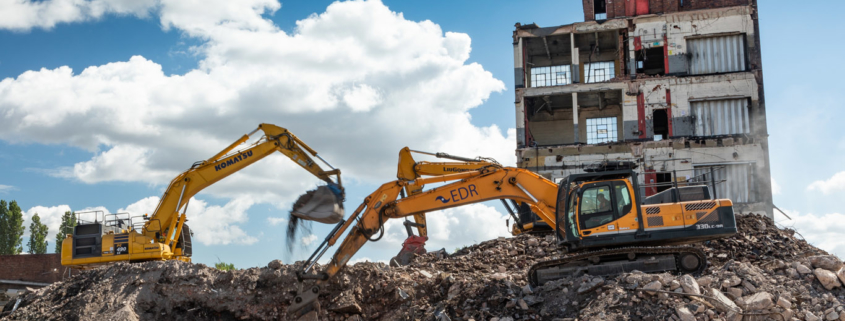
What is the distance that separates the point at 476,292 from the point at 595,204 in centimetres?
297

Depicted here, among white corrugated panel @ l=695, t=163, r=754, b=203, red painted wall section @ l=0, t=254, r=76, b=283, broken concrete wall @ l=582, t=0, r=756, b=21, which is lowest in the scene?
red painted wall section @ l=0, t=254, r=76, b=283

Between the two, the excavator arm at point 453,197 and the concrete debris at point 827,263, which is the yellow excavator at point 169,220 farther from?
the concrete debris at point 827,263

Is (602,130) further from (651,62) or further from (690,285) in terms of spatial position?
(690,285)

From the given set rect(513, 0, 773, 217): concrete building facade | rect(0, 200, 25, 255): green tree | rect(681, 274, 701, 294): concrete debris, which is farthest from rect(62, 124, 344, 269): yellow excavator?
rect(0, 200, 25, 255): green tree

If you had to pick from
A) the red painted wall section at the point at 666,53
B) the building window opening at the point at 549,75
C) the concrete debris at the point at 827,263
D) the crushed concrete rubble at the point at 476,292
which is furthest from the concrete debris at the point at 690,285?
the building window opening at the point at 549,75

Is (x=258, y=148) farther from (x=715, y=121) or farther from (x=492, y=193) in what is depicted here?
(x=715, y=121)

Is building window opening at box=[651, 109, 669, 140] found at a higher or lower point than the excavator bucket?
higher

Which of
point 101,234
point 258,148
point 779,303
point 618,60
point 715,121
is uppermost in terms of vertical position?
point 618,60

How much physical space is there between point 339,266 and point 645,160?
840 inches

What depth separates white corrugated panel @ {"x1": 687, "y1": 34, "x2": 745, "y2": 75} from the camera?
3231cm

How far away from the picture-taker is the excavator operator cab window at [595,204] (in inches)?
536

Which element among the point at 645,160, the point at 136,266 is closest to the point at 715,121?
the point at 645,160

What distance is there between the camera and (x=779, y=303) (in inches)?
463

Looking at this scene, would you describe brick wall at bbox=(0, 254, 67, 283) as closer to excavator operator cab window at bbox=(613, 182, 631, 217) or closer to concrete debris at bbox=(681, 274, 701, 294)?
excavator operator cab window at bbox=(613, 182, 631, 217)
